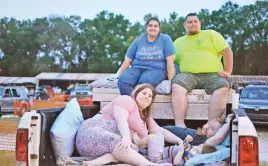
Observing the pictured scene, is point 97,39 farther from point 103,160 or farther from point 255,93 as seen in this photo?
point 103,160

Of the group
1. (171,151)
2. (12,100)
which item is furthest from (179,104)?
(12,100)

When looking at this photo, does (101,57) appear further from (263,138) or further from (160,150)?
(160,150)

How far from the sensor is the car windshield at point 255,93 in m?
17.5

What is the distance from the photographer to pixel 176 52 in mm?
5836

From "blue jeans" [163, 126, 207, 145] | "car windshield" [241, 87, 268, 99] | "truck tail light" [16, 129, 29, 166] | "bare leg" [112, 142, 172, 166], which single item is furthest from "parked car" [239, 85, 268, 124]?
"truck tail light" [16, 129, 29, 166]

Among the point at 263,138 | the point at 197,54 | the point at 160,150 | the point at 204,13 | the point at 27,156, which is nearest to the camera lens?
the point at 27,156

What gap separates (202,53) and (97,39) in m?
78.0

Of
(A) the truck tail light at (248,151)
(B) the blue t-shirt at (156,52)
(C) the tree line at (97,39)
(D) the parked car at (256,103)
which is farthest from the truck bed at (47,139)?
(C) the tree line at (97,39)

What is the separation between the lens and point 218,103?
4949 millimetres

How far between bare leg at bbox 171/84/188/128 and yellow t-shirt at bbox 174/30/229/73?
584mm

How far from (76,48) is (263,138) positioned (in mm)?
71721

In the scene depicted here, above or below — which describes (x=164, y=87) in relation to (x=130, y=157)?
above

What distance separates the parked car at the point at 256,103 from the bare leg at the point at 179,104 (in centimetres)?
1166

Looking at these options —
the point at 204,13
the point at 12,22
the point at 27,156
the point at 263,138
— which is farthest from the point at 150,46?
the point at 12,22
